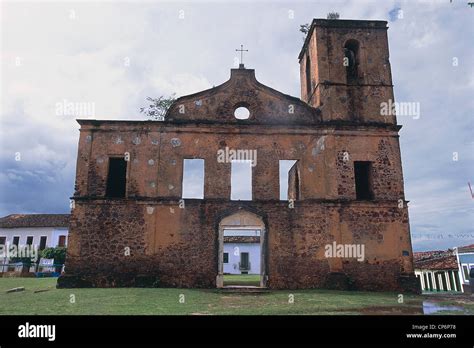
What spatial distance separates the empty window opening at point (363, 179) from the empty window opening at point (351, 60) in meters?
3.61

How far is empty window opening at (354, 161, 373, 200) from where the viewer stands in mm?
15273

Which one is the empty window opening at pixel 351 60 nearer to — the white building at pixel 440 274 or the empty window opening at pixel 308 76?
the empty window opening at pixel 308 76

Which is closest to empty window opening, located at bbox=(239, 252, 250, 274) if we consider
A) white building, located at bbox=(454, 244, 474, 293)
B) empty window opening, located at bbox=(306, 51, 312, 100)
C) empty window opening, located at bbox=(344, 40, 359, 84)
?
white building, located at bbox=(454, 244, 474, 293)

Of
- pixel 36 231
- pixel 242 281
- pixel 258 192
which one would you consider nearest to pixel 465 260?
pixel 242 281

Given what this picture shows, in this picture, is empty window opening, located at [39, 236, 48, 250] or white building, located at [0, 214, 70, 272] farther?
white building, located at [0, 214, 70, 272]

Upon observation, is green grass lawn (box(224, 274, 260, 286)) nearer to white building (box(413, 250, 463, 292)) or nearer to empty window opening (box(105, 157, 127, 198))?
empty window opening (box(105, 157, 127, 198))

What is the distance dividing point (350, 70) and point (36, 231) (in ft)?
117

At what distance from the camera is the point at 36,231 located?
129ft

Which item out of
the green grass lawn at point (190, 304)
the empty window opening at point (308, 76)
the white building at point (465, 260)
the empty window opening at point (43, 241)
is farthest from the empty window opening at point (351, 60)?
the empty window opening at point (43, 241)

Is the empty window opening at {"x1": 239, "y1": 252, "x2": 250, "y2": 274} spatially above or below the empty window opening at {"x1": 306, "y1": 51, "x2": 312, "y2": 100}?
below
